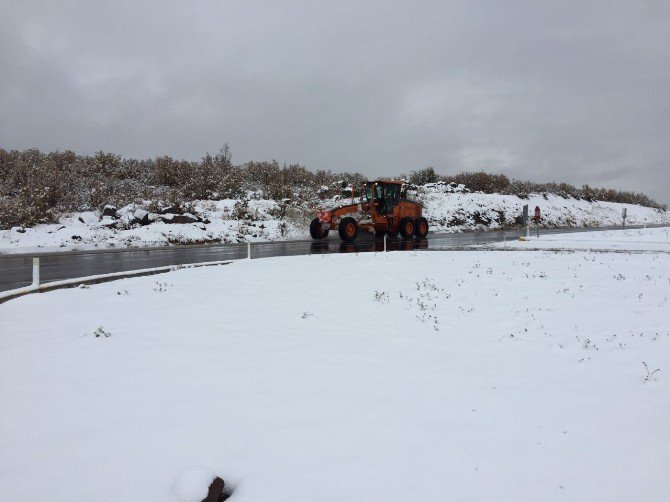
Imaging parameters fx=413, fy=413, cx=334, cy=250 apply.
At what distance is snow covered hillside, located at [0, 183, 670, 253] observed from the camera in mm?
20609

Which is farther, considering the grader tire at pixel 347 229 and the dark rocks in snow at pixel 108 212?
the dark rocks in snow at pixel 108 212

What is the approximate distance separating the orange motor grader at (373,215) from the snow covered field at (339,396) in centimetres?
1261

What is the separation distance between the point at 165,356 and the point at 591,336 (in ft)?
20.4

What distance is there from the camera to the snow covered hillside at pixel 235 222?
20.6 m

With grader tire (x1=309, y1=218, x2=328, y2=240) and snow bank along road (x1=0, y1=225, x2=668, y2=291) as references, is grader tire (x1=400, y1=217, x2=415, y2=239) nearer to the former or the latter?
snow bank along road (x1=0, y1=225, x2=668, y2=291)

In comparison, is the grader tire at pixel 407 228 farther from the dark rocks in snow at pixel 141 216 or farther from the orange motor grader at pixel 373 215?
the dark rocks in snow at pixel 141 216

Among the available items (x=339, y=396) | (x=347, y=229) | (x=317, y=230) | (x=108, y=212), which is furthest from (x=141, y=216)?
(x=339, y=396)

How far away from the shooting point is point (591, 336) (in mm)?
6320

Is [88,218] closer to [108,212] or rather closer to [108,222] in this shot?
[108,212]

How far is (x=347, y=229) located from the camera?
67.8 ft

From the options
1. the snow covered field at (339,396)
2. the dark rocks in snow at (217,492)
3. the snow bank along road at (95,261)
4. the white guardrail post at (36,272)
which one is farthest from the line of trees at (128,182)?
the dark rocks in snow at (217,492)

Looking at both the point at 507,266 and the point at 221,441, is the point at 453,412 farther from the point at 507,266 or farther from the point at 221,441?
the point at 507,266

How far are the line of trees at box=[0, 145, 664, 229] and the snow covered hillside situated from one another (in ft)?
4.90

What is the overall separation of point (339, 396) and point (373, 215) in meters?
17.9
